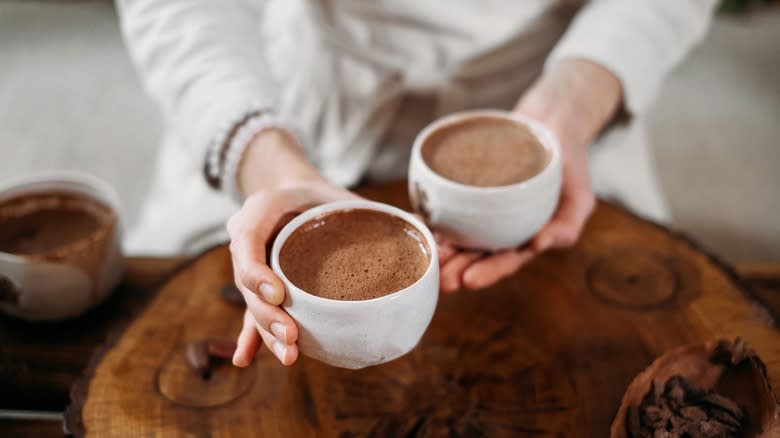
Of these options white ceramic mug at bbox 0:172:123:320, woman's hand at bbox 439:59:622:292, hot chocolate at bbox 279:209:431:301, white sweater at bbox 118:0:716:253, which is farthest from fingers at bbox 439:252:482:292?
white ceramic mug at bbox 0:172:123:320

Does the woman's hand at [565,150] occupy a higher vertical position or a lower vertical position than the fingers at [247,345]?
higher

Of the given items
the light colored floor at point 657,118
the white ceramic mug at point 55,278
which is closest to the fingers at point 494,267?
the white ceramic mug at point 55,278

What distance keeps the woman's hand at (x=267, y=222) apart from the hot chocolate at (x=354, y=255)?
37mm

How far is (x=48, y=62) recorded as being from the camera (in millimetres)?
2715

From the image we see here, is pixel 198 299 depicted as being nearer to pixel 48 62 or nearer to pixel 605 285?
pixel 605 285

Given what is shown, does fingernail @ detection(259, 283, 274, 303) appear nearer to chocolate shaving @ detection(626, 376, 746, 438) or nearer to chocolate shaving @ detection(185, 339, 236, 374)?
chocolate shaving @ detection(185, 339, 236, 374)

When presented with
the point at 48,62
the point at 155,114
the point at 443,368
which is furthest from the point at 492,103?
the point at 48,62

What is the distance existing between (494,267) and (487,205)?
4.6 inches

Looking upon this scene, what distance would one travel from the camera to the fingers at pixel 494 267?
87cm

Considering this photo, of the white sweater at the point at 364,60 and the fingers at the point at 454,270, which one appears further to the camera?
the white sweater at the point at 364,60

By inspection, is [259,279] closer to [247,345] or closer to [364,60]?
[247,345]

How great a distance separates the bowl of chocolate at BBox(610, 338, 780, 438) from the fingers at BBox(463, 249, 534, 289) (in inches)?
8.4

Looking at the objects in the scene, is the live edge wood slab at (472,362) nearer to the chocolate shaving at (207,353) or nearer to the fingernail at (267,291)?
the chocolate shaving at (207,353)

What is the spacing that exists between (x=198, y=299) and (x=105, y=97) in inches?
74.4
